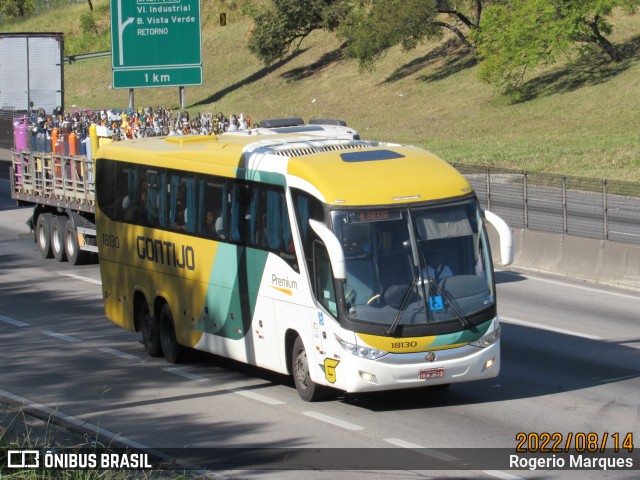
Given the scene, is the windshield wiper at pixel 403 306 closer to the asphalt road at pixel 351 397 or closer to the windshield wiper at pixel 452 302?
the windshield wiper at pixel 452 302

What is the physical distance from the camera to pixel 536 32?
181ft

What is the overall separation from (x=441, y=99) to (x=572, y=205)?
37360mm

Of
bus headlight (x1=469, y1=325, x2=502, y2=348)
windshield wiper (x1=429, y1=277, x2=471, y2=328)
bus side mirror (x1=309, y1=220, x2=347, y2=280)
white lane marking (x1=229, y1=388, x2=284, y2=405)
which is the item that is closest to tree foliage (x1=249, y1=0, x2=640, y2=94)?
white lane marking (x1=229, y1=388, x2=284, y2=405)

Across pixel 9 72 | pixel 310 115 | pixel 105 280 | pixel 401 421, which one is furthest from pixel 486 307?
pixel 310 115

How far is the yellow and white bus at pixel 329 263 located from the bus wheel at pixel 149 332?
0.49 metres

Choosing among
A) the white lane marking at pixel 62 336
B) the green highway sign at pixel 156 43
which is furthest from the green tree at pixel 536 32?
the white lane marking at pixel 62 336

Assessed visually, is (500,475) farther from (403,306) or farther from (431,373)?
(403,306)

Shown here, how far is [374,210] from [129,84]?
2153cm

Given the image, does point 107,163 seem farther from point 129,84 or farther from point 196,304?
point 129,84

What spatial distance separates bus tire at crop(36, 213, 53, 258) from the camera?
27.3 meters

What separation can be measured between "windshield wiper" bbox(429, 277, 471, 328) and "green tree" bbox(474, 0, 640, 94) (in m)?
42.7

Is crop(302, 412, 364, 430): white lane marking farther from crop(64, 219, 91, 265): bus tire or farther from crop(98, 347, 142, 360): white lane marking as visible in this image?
crop(64, 219, 91, 265): bus tire

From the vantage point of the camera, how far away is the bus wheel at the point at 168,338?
1642cm

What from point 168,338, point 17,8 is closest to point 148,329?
point 168,338
